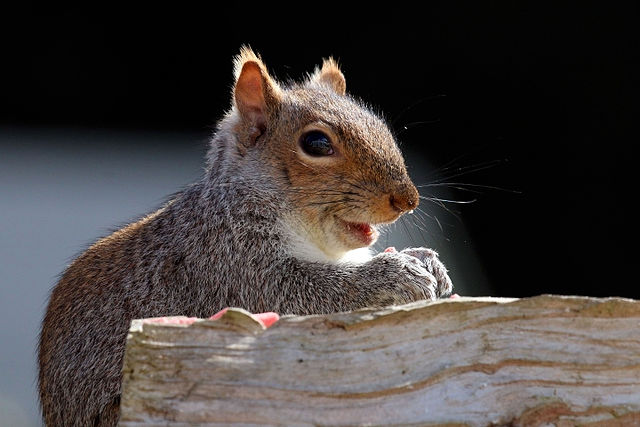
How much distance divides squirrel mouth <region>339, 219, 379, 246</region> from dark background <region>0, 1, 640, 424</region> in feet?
4.46

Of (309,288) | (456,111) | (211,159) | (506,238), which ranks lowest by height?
(309,288)

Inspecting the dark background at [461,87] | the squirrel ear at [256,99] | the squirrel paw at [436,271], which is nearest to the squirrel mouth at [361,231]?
the squirrel paw at [436,271]

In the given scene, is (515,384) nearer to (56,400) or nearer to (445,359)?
(445,359)

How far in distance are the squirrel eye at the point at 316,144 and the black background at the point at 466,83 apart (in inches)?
56.8

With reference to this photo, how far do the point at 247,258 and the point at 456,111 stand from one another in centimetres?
188

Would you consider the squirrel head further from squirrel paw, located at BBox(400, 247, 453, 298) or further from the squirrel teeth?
squirrel paw, located at BBox(400, 247, 453, 298)

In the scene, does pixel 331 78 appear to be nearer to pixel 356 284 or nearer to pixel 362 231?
pixel 362 231

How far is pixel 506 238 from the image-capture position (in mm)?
3508

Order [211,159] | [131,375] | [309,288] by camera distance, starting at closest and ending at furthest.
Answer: [131,375] < [309,288] < [211,159]

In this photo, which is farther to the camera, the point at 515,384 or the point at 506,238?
the point at 506,238

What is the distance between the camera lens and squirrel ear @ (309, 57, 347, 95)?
2369mm

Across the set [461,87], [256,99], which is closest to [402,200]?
[256,99]

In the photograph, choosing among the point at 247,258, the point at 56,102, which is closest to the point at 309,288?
the point at 247,258

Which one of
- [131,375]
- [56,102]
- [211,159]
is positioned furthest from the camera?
[56,102]
